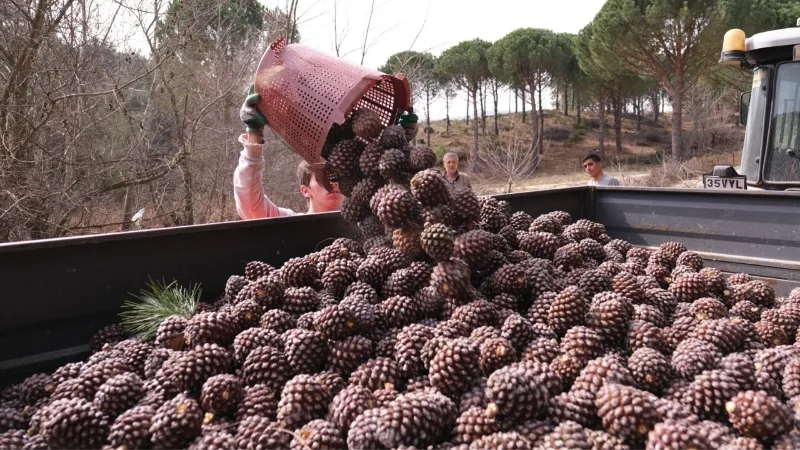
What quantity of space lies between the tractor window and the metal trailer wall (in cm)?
243

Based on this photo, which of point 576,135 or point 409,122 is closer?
point 409,122

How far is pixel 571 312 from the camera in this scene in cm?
187

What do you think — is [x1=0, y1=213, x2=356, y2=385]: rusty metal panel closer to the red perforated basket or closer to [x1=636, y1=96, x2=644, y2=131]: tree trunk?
the red perforated basket

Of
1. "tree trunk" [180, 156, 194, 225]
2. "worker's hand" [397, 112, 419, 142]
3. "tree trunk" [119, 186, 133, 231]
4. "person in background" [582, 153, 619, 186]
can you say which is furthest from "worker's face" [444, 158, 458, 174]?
"tree trunk" [119, 186, 133, 231]

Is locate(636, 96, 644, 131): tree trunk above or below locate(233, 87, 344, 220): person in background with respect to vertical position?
above

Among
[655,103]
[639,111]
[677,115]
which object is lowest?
[677,115]

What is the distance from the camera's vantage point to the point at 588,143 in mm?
38781

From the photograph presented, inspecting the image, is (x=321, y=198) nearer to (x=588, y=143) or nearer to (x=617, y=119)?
(x=617, y=119)

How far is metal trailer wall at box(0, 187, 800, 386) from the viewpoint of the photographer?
186 centimetres

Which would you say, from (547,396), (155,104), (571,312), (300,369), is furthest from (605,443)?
(155,104)

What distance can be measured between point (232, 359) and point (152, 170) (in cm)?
735

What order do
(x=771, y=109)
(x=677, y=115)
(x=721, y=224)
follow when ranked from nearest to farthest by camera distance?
(x=721, y=224) → (x=771, y=109) → (x=677, y=115)

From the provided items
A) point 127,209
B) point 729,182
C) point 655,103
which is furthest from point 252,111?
point 655,103

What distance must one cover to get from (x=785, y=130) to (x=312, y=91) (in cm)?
463
